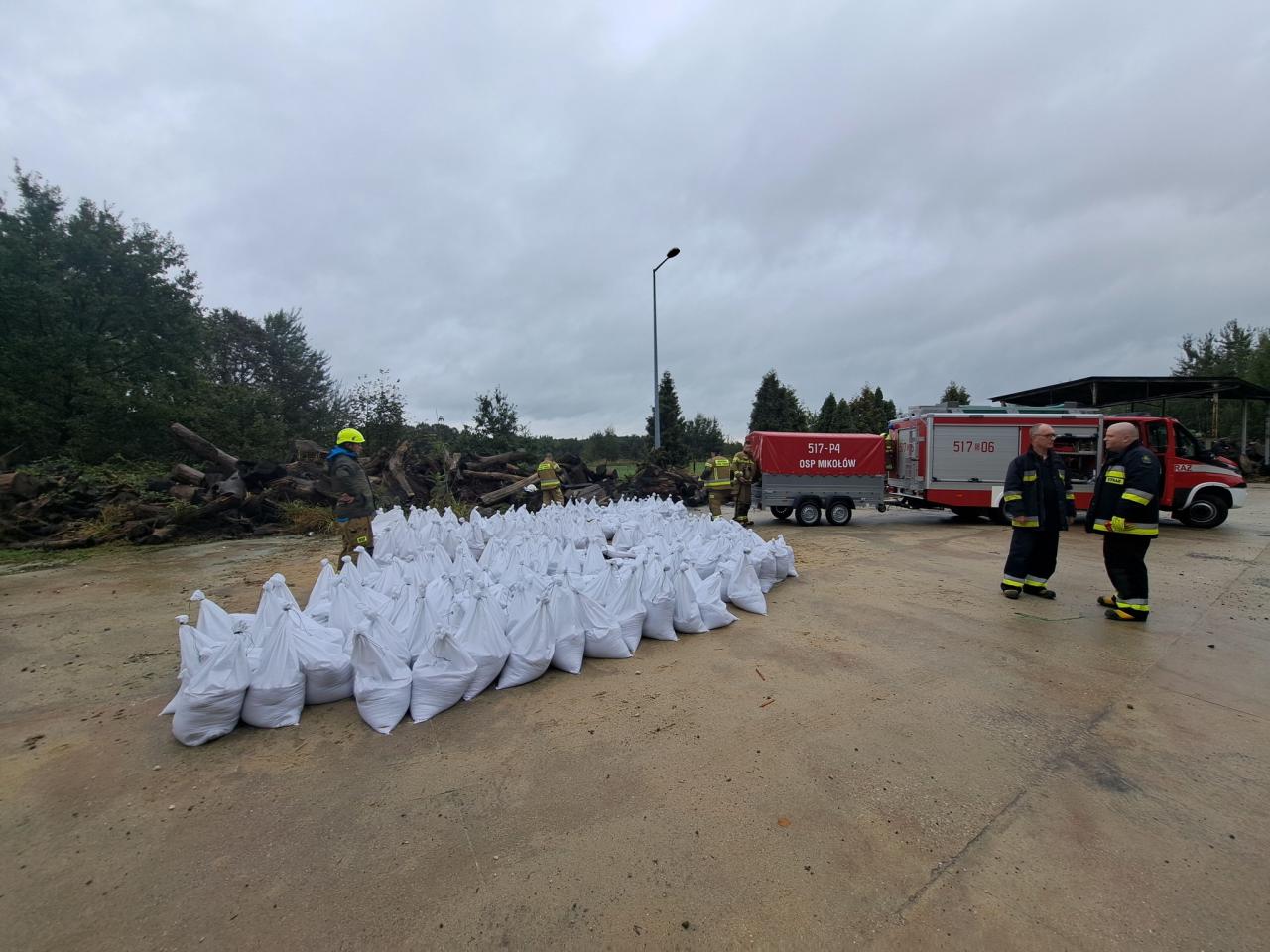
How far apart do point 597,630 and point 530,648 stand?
0.51 meters

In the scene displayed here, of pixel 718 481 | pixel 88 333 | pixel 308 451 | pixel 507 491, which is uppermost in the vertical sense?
pixel 88 333

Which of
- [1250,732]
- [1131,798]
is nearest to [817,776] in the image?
[1131,798]

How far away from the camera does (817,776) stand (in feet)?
7.65

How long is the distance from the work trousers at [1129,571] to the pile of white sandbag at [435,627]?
113 inches

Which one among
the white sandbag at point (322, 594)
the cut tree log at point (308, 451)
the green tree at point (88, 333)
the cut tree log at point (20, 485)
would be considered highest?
the green tree at point (88, 333)

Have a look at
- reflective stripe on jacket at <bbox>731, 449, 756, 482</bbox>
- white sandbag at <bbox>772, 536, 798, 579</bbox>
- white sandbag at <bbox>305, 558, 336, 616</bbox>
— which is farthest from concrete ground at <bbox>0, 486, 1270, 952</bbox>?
reflective stripe on jacket at <bbox>731, 449, 756, 482</bbox>

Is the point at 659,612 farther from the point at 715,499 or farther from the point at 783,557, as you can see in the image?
the point at 715,499

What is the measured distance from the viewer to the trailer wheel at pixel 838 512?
11.0 metres

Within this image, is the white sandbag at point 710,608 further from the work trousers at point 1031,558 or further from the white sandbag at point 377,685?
the work trousers at point 1031,558

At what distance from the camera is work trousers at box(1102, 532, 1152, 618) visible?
439cm

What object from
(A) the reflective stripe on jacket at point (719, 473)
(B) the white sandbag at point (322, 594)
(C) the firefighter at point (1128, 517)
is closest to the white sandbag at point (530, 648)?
(B) the white sandbag at point (322, 594)

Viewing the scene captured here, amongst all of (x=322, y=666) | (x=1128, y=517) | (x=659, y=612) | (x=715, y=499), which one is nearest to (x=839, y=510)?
(x=715, y=499)

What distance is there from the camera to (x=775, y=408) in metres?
41.0

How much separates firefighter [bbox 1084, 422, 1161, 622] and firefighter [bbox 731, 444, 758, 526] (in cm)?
640
